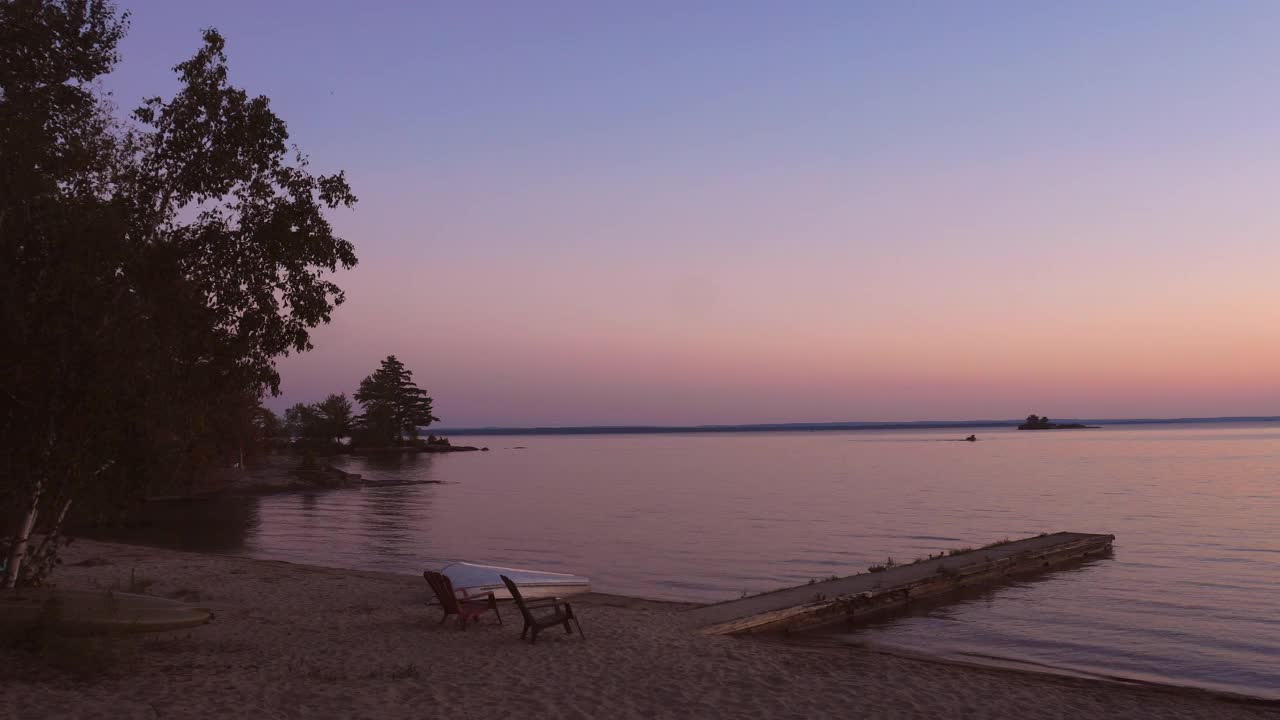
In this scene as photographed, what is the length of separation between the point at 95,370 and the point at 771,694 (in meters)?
8.75

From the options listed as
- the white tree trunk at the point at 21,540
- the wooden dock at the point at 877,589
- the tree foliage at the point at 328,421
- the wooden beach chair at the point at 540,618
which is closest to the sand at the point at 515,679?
Answer: the wooden beach chair at the point at 540,618

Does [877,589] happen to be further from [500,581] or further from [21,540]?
[21,540]

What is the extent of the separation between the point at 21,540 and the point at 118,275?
4.08m

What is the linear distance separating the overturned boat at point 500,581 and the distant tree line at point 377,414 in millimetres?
125383

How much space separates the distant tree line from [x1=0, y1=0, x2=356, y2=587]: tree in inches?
5088

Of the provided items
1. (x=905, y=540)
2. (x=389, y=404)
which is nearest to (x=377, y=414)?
Result: (x=389, y=404)

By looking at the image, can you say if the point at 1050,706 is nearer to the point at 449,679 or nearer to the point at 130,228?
the point at 449,679

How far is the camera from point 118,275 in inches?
446

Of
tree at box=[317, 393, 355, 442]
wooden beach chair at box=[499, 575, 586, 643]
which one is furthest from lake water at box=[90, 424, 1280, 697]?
tree at box=[317, 393, 355, 442]

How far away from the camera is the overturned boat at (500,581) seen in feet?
56.5

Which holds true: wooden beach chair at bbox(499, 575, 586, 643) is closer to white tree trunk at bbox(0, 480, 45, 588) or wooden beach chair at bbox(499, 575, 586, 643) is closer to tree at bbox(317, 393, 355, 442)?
white tree trunk at bbox(0, 480, 45, 588)

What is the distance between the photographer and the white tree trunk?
12.0 metres

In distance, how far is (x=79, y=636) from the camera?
36.8ft

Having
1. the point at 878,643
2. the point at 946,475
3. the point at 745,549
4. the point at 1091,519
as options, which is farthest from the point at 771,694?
the point at 946,475
